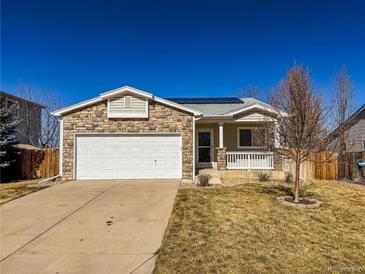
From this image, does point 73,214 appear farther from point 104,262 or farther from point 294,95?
point 294,95

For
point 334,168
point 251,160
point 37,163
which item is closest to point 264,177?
point 251,160

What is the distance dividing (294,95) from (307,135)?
125cm

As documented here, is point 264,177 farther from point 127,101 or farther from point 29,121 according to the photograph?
point 29,121

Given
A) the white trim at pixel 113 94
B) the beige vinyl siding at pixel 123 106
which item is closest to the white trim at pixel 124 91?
the white trim at pixel 113 94

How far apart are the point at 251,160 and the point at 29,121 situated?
19776 mm

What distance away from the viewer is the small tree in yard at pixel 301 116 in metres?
8.49

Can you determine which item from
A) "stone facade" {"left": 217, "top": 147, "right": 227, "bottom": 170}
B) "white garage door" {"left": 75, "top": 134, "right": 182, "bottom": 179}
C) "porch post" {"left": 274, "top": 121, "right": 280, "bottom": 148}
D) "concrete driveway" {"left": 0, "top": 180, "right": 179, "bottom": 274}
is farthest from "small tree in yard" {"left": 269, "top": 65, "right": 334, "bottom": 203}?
"stone facade" {"left": 217, "top": 147, "right": 227, "bottom": 170}

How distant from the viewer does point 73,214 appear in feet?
25.4

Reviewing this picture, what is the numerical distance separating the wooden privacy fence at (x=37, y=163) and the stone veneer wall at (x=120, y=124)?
255 centimetres

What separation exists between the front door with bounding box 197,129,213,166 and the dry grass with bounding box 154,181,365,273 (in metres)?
7.69

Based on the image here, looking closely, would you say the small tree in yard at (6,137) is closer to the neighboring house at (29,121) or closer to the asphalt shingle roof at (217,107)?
the neighboring house at (29,121)

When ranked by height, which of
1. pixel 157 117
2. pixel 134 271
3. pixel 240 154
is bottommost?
pixel 134 271

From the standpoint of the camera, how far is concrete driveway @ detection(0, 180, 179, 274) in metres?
4.78

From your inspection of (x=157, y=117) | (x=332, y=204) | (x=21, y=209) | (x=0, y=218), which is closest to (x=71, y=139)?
(x=157, y=117)
